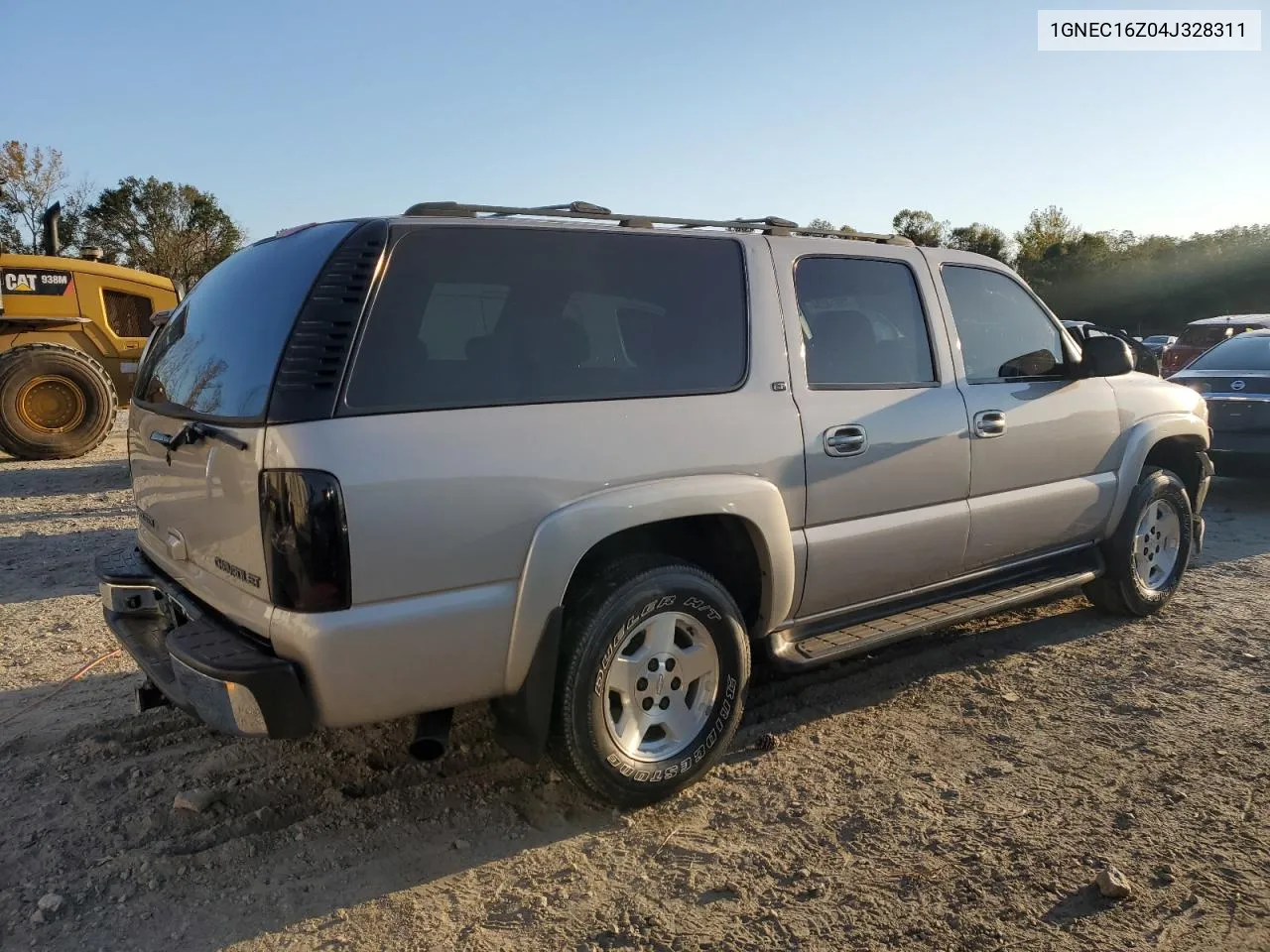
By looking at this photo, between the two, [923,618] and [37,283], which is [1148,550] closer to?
[923,618]

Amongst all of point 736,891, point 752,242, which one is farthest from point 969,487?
point 736,891

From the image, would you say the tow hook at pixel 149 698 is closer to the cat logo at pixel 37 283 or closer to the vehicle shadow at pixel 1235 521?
the vehicle shadow at pixel 1235 521

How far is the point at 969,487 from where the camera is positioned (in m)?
3.95

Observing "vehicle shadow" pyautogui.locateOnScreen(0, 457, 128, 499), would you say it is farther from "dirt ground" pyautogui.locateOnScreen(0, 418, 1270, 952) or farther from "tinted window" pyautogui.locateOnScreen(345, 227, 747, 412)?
"tinted window" pyautogui.locateOnScreen(345, 227, 747, 412)

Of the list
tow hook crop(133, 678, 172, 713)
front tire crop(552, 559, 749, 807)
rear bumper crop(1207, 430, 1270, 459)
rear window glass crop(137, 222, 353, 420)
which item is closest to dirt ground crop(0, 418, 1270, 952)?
front tire crop(552, 559, 749, 807)

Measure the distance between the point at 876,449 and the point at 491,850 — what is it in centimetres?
202

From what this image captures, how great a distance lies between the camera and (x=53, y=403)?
34.3 ft

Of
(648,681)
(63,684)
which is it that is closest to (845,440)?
(648,681)

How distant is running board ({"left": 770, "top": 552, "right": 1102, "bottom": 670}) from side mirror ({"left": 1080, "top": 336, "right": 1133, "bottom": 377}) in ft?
3.17

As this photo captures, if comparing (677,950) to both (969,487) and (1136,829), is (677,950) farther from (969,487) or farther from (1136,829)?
(969,487)

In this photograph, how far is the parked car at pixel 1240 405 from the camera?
8141 millimetres

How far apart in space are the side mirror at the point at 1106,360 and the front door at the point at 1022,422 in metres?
0.07

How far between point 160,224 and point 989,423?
41.7 meters

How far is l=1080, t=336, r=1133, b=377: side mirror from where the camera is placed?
4.43 meters
